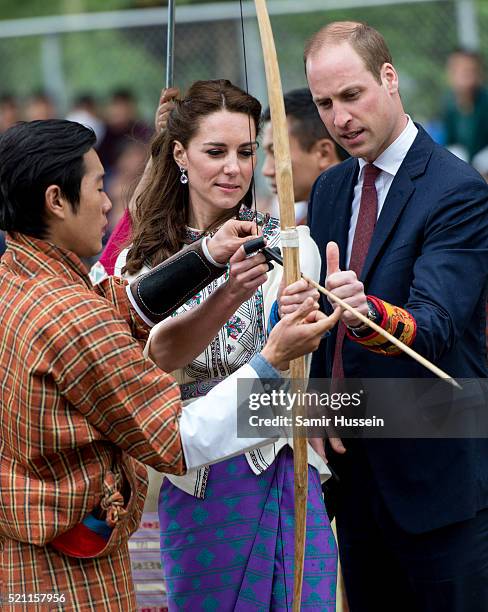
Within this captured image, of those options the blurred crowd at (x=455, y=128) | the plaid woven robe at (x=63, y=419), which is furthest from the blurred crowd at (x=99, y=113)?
the plaid woven robe at (x=63, y=419)

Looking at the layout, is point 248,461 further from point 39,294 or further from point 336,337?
point 39,294

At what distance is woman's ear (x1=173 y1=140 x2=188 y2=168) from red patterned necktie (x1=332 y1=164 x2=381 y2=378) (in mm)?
535

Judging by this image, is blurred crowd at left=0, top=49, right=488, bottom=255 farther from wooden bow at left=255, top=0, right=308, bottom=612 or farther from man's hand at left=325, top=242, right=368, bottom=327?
man's hand at left=325, top=242, right=368, bottom=327

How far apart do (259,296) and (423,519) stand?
0.75 meters

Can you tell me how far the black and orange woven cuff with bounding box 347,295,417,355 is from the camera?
273 cm

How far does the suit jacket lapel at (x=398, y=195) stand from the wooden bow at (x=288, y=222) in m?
0.39

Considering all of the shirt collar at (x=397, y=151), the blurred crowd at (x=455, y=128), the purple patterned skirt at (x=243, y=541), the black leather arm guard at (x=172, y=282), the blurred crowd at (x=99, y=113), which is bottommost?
the purple patterned skirt at (x=243, y=541)

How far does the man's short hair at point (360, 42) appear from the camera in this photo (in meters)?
3.07

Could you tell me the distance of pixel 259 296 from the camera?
322cm

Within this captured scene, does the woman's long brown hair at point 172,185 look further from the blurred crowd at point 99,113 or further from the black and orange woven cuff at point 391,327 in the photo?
the blurred crowd at point 99,113

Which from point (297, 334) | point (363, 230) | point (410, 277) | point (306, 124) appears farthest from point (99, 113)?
point (297, 334)

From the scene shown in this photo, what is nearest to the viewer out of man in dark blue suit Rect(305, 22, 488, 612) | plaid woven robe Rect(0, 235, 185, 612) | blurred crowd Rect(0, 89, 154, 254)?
plaid woven robe Rect(0, 235, 185, 612)

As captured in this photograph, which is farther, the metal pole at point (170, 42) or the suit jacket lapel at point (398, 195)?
the metal pole at point (170, 42)

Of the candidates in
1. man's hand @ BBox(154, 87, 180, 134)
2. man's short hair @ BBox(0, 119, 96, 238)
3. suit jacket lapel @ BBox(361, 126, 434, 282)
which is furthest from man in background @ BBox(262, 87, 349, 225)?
man's short hair @ BBox(0, 119, 96, 238)
